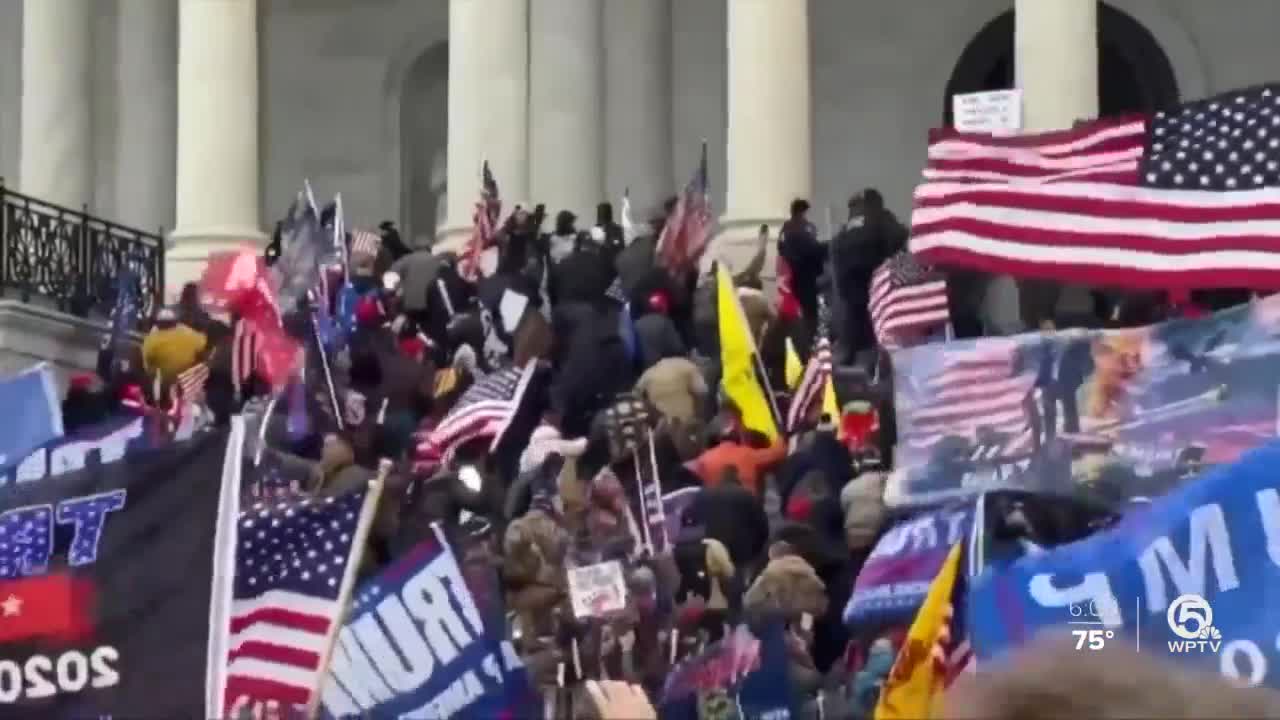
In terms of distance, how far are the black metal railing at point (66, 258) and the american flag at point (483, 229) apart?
176 inches

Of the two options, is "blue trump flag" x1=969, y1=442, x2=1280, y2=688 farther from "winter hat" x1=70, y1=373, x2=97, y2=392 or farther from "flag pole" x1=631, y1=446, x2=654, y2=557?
"winter hat" x1=70, y1=373, x2=97, y2=392

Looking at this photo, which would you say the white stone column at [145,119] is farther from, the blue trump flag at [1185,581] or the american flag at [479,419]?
the blue trump flag at [1185,581]

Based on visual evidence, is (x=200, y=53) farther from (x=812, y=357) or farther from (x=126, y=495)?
(x=126, y=495)

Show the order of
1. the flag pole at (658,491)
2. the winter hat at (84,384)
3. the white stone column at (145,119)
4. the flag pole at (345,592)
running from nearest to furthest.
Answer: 1. the flag pole at (345,592)
2. the flag pole at (658,491)
3. the winter hat at (84,384)
4. the white stone column at (145,119)

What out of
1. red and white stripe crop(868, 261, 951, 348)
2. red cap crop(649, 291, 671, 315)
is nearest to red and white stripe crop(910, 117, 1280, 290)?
red and white stripe crop(868, 261, 951, 348)

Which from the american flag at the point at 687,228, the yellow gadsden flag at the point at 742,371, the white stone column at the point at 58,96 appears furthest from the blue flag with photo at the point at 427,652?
the white stone column at the point at 58,96

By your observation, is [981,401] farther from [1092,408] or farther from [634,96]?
[634,96]

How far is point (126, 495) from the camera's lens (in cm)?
813

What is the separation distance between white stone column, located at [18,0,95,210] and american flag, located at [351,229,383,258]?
618 centimetres

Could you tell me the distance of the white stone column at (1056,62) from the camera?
2012 cm

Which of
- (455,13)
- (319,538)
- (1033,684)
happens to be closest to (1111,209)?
(319,538)

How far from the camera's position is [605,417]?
53.3 feet

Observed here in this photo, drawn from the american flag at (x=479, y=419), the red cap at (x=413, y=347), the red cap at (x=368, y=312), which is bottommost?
the american flag at (x=479, y=419)

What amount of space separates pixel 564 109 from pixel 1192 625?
18.8 m
